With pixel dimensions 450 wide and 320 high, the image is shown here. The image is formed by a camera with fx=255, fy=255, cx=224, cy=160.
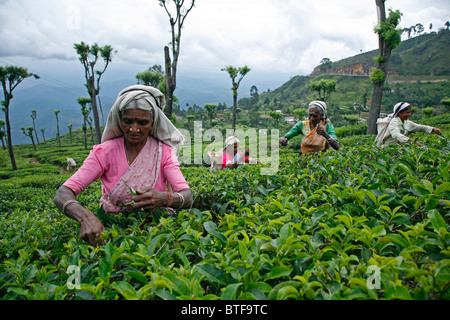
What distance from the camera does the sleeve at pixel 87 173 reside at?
6.10ft

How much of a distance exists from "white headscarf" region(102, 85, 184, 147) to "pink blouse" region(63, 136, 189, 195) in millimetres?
83

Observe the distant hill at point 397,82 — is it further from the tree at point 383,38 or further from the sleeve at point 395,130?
the sleeve at point 395,130

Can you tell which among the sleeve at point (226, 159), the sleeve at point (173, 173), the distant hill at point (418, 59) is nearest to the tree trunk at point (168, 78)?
the sleeve at point (226, 159)

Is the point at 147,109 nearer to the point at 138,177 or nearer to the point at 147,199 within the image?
the point at 138,177

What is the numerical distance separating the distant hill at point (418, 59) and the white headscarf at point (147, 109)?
9468cm

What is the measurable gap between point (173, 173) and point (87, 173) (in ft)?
2.13

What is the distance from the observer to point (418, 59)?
90438 millimetres

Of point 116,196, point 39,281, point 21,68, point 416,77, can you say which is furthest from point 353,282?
point 416,77

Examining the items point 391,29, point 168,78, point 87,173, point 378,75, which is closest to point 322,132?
point 87,173

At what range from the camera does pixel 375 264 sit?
90 cm

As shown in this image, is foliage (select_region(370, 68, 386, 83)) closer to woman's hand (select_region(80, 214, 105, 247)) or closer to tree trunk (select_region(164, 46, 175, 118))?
tree trunk (select_region(164, 46, 175, 118))

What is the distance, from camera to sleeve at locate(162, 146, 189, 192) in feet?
6.80
